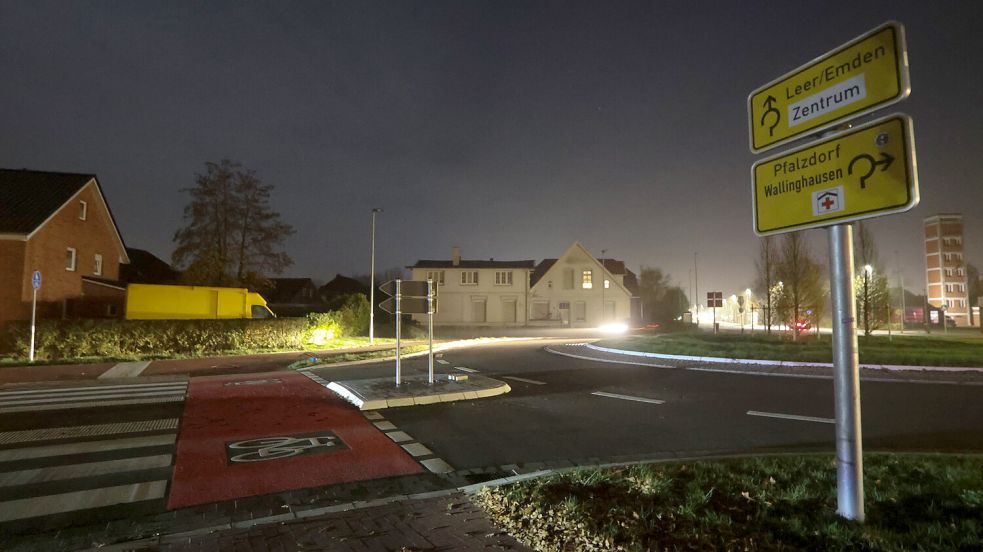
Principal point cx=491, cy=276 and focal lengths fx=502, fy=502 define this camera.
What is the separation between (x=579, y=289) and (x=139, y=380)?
46002 mm

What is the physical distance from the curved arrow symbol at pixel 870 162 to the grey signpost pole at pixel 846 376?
0.34 meters

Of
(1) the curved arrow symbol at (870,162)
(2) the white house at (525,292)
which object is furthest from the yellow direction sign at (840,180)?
(2) the white house at (525,292)

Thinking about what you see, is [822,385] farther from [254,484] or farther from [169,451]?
[169,451]

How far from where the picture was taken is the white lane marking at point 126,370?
15.0 meters

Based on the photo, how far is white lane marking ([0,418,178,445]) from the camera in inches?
298

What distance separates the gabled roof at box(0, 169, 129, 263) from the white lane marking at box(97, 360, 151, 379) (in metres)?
9.15

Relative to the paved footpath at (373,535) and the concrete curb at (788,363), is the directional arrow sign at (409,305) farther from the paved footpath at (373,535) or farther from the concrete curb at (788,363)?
the concrete curb at (788,363)

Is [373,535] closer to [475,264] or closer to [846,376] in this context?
[846,376]

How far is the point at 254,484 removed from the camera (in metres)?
5.50

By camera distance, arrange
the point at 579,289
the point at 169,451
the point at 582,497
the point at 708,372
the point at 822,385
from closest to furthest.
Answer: the point at 582,497 < the point at 169,451 < the point at 822,385 < the point at 708,372 < the point at 579,289

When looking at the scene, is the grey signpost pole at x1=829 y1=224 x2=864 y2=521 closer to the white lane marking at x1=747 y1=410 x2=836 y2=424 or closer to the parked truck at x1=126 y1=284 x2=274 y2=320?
the white lane marking at x1=747 y1=410 x2=836 y2=424

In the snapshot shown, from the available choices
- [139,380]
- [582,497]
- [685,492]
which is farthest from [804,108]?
[139,380]

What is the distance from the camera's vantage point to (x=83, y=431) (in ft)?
26.3

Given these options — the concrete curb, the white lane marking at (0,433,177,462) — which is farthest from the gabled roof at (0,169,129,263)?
the concrete curb
